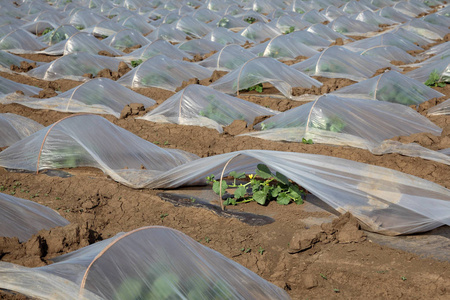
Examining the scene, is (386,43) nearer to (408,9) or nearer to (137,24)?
(408,9)

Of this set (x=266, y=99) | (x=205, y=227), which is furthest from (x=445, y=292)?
(x=266, y=99)

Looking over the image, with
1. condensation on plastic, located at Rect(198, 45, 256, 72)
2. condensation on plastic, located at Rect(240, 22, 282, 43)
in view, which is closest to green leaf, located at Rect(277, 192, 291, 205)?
condensation on plastic, located at Rect(198, 45, 256, 72)

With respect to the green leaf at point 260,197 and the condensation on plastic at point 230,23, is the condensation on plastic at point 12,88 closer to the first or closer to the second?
the green leaf at point 260,197

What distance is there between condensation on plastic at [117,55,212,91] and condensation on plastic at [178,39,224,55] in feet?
12.3

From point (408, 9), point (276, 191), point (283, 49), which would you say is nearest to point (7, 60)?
point (283, 49)

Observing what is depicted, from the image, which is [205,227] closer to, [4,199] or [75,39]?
[4,199]

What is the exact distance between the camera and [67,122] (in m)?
7.63

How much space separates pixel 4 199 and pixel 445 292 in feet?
14.1

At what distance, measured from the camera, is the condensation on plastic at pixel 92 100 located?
1087cm

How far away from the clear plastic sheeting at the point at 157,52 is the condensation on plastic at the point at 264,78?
4.30m

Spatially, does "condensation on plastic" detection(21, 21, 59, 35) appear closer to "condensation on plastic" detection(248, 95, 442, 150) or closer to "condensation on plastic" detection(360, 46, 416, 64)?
"condensation on plastic" detection(360, 46, 416, 64)

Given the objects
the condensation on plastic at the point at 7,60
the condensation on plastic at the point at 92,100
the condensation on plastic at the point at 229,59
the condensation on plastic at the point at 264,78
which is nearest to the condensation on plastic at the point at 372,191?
the condensation on plastic at the point at 92,100

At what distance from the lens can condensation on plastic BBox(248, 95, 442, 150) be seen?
8406mm

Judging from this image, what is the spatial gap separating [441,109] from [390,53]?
552cm
